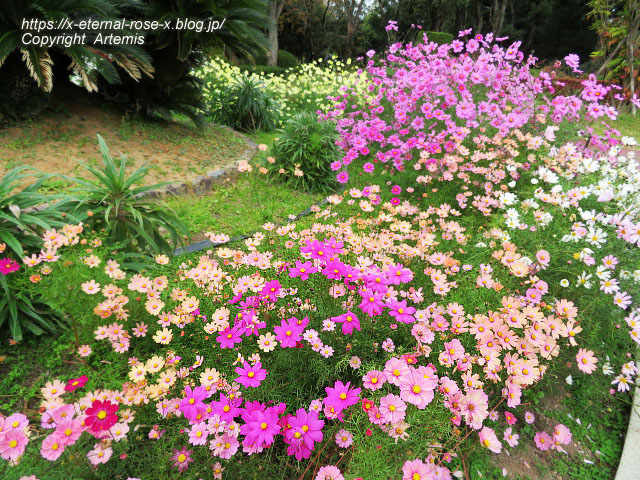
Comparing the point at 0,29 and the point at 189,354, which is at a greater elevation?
the point at 0,29

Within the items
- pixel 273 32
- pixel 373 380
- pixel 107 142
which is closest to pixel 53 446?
pixel 373 380

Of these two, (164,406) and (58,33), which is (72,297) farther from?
(58,33)

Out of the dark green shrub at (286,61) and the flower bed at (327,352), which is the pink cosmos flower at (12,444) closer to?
the flower bed at (327,352)

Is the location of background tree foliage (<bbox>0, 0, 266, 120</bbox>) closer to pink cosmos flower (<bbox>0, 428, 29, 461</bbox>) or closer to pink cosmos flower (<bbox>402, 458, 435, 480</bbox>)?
pink cosmos flower (<bbox>0, 428, 29, 461</bbox>)

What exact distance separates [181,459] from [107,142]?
4517 millimetres

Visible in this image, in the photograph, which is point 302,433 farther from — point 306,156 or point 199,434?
point 306,156

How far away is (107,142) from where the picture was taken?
4.58m

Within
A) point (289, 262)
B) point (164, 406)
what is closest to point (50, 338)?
point (164, 406)

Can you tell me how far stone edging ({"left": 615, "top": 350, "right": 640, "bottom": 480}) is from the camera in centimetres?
165

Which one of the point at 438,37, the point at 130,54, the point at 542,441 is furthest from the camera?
the point at 438,37

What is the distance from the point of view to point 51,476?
1203 mm

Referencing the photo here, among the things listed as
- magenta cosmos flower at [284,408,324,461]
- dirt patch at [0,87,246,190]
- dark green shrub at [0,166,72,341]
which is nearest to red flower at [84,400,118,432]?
magenta cosmos flower at [284,408,324,461]

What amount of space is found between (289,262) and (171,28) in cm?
441

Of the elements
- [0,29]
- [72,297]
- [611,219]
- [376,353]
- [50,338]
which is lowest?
[50,338]
